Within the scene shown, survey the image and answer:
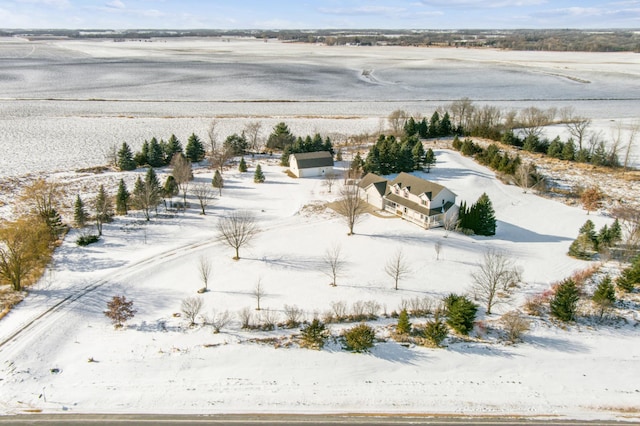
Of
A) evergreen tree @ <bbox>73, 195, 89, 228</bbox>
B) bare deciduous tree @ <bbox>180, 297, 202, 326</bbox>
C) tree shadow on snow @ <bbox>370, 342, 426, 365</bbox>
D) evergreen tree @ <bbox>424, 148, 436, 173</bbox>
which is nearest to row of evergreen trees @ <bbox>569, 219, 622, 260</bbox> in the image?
tree shadow on snow @ <bbox>370, 342, 426, 365</bbox>

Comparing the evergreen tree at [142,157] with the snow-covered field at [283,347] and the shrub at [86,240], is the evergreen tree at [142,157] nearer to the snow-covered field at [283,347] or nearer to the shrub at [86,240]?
the snow-covered field at [283,347]

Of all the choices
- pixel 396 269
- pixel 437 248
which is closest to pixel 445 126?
pixel 437 248

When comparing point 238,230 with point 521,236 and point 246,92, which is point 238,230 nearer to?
point 521,236

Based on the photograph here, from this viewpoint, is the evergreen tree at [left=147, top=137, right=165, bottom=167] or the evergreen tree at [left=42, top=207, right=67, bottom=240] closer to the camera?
the evergreen tree at [left=42, top=207, right=67, bottom=240]

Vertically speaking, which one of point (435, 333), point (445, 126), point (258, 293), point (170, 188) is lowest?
point (435, 333)

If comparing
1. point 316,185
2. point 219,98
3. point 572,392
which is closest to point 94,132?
point 219,98

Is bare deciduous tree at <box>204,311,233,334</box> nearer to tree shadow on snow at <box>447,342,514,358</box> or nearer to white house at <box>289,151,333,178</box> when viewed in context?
tree shadow on snow at <box>447,342,514,358</box>

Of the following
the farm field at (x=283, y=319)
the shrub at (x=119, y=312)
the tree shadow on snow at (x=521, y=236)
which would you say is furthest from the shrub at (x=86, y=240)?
the tree shadow on snow at (x=521, y=236)
